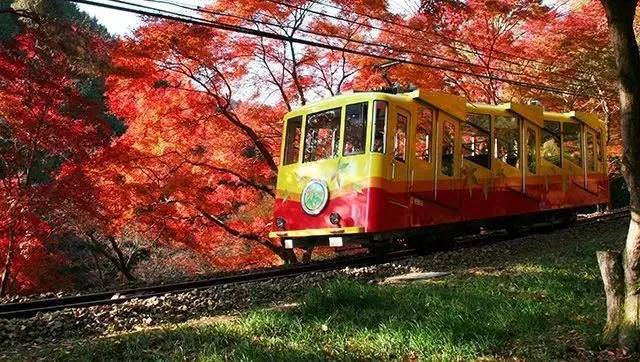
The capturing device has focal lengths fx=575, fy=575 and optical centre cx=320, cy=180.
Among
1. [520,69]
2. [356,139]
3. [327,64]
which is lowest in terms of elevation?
[356,139]

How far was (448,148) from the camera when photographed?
10289 mm

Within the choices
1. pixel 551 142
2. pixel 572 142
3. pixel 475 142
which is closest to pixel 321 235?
pixel 475 142

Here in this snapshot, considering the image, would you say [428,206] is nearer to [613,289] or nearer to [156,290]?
[156,290]

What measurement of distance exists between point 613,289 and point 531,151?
8.59m

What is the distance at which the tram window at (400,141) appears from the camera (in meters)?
9.32

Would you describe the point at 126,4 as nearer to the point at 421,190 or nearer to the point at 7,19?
the point at 421,190

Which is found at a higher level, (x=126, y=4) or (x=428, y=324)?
(x=126, y=4)

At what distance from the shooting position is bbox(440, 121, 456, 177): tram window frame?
10180mm

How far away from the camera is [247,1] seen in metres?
13.9

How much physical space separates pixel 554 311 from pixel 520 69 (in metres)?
16.6

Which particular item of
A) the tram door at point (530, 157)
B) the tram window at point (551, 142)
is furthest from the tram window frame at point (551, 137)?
the tram door at point (530, 157)

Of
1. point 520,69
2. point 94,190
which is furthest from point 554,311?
point 520,69

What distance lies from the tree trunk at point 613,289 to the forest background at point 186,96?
6.88 m

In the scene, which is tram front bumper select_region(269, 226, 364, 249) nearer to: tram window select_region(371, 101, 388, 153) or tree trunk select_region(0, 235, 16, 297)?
tram window select_region(371, 101, 388, 153)
